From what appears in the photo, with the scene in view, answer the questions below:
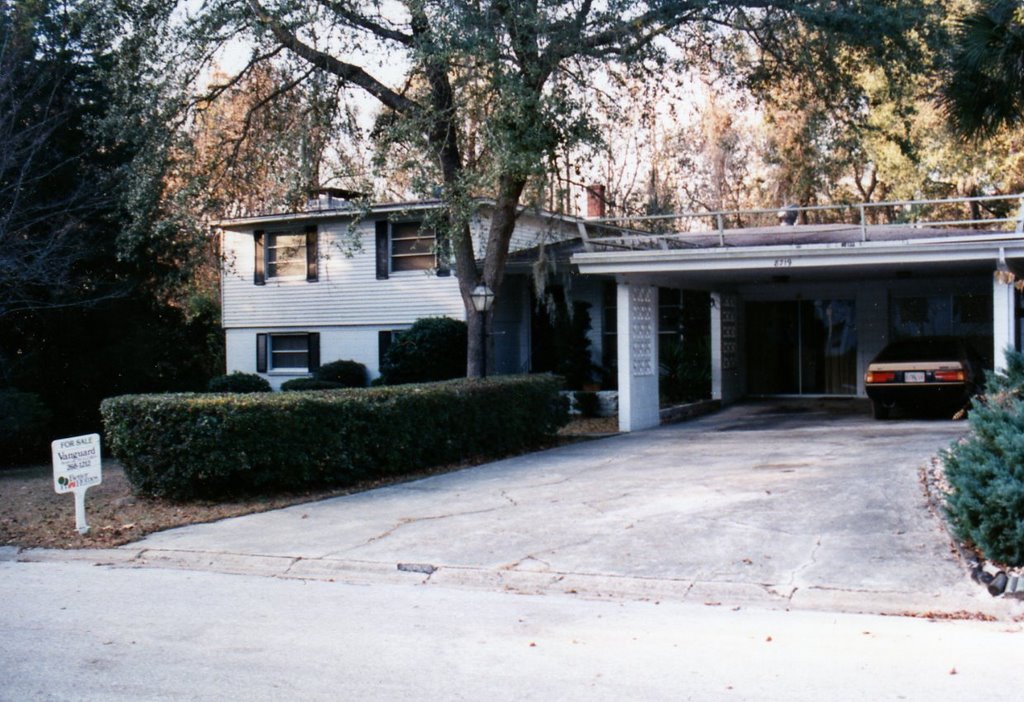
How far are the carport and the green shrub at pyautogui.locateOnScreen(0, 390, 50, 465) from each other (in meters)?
9.82

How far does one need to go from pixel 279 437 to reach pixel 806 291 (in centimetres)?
1646

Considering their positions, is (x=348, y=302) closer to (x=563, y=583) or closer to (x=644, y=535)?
(x=644, y=535)

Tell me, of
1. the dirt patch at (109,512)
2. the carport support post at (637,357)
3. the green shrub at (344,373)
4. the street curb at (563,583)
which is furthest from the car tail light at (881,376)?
the green shrub at (344,373)

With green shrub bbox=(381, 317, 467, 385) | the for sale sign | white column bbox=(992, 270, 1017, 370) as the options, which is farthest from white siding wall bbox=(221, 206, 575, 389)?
the for sale sign

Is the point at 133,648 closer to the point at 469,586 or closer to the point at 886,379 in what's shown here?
the point at 469,586

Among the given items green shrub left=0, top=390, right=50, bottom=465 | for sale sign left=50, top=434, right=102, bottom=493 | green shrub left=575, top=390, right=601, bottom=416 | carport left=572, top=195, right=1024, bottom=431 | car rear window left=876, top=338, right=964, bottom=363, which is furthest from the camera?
green shrub left=575, top=390, right=601, bottom=416

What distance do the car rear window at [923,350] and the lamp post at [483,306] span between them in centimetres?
735

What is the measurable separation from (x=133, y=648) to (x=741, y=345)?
20972mm

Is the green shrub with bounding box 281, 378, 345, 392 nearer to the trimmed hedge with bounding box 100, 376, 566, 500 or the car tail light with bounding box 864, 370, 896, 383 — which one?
the trimmed hedge with bounding box 100, 376, 566, 500

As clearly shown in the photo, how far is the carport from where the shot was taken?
17.8m

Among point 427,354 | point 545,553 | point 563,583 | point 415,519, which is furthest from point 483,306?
point 563,583

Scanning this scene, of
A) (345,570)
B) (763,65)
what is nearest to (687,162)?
(763,65)

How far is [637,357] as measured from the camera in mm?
20422

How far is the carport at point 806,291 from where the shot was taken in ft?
58.3
